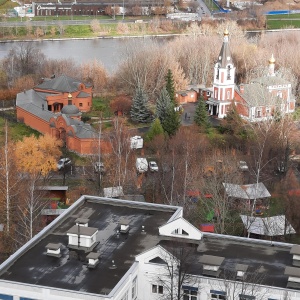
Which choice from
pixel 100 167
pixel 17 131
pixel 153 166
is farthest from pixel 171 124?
pixel 17 131

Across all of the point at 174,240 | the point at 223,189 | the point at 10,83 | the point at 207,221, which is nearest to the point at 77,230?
the point at 174,240

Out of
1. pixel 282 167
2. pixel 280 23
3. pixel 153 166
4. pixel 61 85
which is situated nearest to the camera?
pixel 282 167

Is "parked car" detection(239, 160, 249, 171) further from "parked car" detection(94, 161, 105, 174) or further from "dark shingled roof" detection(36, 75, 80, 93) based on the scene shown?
"dark shingled roof" detection(36, 75, 80, 93)

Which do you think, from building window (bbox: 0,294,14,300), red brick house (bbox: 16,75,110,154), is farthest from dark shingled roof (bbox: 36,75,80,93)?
building window (bbox: 0,294,14,300)

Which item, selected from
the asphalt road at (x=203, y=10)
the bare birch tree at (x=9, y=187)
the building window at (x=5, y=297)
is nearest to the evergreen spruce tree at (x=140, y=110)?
the bare birch tree at (x=9, y=187)

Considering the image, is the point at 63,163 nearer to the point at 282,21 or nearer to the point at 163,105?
the point at 163,105

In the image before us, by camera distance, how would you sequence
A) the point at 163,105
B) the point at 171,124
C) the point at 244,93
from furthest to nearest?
the point at 244,93 → the point at 163,105 → the point at 171,124
